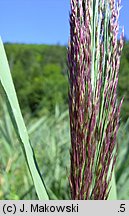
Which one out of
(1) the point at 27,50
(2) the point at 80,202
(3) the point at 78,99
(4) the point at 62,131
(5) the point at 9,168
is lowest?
(1) the point at 27,50

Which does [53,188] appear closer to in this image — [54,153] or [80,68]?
[54,153]

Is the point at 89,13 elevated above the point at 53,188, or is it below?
above

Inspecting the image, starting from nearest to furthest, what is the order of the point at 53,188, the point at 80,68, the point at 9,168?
the point at 80,68 < the point at 53,188 < the point at 9,168

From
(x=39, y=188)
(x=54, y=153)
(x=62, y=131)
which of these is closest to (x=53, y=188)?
(x=54, y=153)

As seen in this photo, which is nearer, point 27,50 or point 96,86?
point 96,86

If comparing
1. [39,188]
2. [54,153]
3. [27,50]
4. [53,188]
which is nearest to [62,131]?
[54,153]

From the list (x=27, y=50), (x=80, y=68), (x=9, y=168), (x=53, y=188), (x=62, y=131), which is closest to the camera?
(x=80, y=68)
